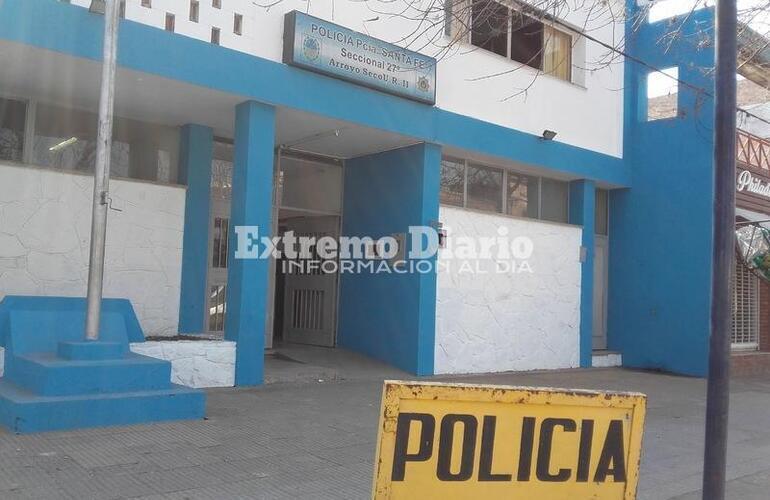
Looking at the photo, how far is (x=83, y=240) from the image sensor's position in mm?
8625

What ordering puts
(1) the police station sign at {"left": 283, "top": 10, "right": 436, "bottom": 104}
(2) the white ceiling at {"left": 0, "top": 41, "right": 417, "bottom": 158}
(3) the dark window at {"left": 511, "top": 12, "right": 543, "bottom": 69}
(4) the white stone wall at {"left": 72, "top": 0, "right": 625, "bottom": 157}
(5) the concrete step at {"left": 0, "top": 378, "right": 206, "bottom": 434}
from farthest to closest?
(3) the dark window at {"left": 511, "top": 12, "right": 543, "bottom": 69} → (1) the police station sign at {"left": 283, "top": 10, "right": 436, "bottom": 104} → (4) the white stone wall at {"left": 72, "top": 0, "right": 625, "bottom": 157} → (2) the white ceiling at {"left": 0, "top": 41, "right": 417, "bottom": 158} → (5) the concrete step at {"left": 0, "top": 378, "right": 206, "bottom": 434}

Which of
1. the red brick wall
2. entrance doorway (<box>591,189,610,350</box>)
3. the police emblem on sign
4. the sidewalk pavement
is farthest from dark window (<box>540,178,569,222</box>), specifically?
the police emblem on sign

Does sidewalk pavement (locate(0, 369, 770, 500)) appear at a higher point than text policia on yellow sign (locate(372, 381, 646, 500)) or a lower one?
lower

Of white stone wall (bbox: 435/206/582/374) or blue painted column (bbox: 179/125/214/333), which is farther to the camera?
white stone wall (bbox: 435/206/582/374)

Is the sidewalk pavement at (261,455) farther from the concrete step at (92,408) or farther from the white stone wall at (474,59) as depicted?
the white stone wall at (474,59)

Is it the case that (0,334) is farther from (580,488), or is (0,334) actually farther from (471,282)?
(471,282)

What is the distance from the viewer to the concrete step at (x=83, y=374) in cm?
601

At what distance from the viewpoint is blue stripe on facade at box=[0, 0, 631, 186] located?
6.99 m

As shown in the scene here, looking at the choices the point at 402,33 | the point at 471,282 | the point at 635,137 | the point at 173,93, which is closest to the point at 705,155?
the point at 635,137

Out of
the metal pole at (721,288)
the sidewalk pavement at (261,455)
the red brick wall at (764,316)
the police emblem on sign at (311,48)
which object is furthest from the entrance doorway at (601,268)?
the metal pole at (721,288)

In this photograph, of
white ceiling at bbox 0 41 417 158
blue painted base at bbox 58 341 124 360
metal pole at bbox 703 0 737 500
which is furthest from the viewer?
→ white ceiling at bbox 0 41 417 158

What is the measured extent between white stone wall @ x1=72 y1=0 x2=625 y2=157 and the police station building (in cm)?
4

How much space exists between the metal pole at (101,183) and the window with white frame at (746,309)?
1207cm

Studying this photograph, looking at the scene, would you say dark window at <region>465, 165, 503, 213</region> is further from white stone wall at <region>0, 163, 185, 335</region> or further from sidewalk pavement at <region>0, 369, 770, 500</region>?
white stone wall at <region>0, 163, 185, 335</region>
